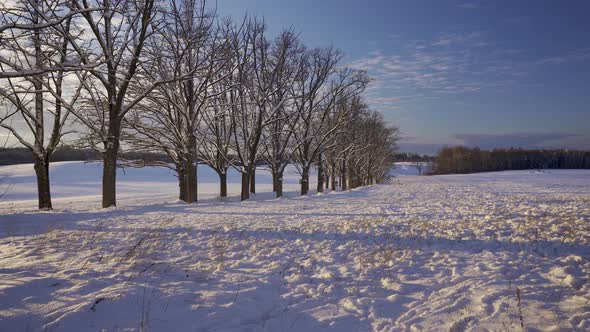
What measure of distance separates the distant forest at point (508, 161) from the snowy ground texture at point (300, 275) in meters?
104

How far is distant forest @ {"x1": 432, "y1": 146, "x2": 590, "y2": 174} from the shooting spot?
325ft

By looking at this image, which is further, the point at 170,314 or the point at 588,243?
the point at 588,243

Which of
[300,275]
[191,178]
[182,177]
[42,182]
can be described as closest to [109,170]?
[42,182]

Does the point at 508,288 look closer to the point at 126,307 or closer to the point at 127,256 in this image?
the point at 126,307

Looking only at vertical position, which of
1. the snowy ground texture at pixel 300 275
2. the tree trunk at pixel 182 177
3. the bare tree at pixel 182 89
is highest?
the bare tree at pixel 182 89

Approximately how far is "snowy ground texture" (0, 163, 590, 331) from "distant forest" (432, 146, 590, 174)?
104 m

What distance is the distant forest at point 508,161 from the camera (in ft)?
325

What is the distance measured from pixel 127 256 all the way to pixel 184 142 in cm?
977

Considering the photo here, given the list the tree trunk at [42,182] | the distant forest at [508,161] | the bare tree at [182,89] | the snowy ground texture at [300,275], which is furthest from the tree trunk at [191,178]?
the distant forest at [508,161]

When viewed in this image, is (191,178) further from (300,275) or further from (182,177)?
(300,275)

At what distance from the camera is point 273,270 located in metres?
4.85

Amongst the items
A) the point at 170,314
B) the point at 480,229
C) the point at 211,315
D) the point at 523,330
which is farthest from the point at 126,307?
the point at 480,229

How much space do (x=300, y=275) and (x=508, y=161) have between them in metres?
119

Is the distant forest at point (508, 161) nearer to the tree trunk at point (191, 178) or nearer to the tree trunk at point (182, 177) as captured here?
the tree trunk at point (182, 177)
